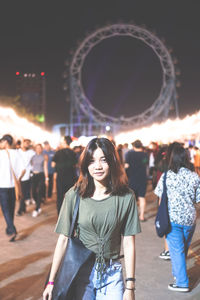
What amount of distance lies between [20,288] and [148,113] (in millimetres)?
48097

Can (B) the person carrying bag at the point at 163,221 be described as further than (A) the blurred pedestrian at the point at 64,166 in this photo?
No

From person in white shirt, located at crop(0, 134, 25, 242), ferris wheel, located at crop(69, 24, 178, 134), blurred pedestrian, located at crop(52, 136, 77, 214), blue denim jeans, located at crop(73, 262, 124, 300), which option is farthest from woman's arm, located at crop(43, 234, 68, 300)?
ferris wheel, located at crop(69, 24, 178, 134)

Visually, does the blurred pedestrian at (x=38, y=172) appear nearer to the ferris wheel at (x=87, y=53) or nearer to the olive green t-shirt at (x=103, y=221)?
the olive green t-shirt at (x=103, y=221)

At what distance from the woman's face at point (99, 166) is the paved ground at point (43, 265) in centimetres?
224

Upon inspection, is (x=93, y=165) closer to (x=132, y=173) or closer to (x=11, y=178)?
(x=11, y=178)

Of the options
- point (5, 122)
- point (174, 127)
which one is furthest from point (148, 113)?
point (5, 122)

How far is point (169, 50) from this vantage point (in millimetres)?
39375

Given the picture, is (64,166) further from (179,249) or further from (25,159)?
(179,249)

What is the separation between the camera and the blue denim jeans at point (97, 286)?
2227mm

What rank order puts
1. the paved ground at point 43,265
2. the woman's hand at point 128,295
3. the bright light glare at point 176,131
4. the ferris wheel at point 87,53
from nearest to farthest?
the woman's hand at point 128,295
the paved ground at point 43,265
the bright light glare at point 176,131
the ferris wheel at point 87,53

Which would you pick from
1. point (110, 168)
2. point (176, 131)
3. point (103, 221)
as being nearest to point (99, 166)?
point (110, 168)

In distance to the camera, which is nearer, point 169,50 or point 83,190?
point 83,190

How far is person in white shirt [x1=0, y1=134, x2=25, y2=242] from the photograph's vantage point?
6543mm

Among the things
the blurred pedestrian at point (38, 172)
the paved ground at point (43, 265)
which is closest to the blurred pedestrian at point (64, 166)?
the paved ground at point (43, 265)
